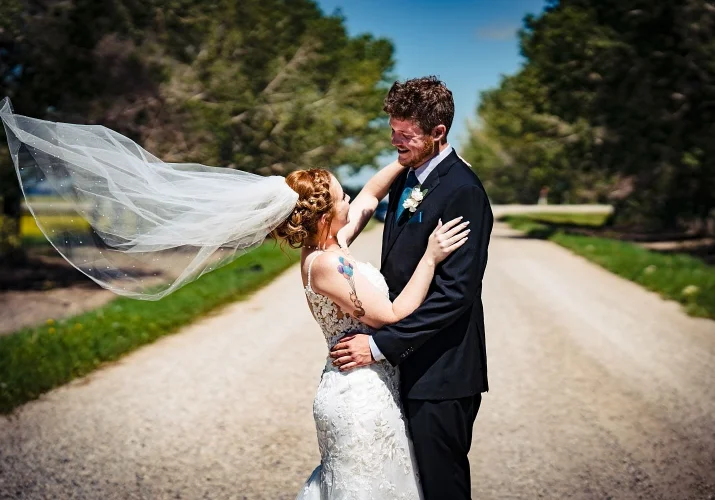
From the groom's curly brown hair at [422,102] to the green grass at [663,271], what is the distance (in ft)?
34.4

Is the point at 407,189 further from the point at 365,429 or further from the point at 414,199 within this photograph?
the point at 365,429

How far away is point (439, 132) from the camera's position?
136 inches

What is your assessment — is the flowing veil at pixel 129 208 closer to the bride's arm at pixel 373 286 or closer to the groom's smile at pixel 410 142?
the bride's arm at pixel 373 286

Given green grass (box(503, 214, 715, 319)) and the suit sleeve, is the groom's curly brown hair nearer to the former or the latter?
the suit sleeve

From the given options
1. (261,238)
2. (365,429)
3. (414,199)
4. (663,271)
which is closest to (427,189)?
(414,199)

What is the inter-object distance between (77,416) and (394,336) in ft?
15.3

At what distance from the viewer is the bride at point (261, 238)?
12.0 ft

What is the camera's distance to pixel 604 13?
96.0 feet

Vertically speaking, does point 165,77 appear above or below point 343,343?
above

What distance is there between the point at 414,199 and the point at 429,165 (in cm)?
17

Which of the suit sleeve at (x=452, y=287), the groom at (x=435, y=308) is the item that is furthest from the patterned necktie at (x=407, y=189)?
the suit sleeve at (x=452, y=287)

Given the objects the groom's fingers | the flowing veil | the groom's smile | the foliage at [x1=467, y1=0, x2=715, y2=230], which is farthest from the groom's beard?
the foliage at [x1=467, y1=0, x2=715, y2=230]

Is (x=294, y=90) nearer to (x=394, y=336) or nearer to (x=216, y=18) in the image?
(x=216, y=18)

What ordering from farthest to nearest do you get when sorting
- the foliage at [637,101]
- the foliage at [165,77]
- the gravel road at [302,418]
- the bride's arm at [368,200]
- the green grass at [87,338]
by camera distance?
1. the foliage at [637,101]
2. the foliage at [165,77]
3. the green grass at [87,338]
4. the gravel road at [302,418]
5. the bride's arm at [368,200]
